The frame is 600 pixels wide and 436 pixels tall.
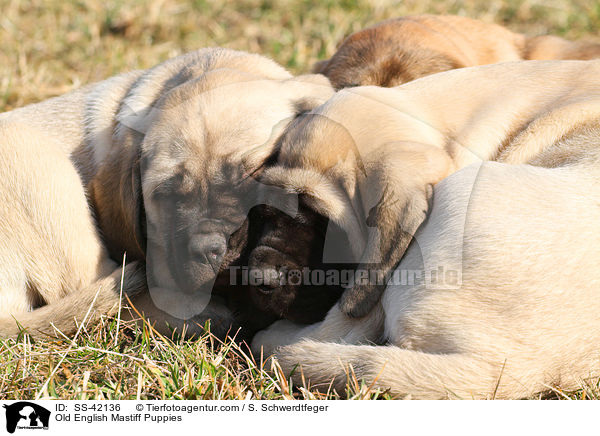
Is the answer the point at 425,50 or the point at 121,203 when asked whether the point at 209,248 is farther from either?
the point at 425,50

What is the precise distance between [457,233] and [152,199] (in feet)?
5.85

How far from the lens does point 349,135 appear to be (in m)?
3.81

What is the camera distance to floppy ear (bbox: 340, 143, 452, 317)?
137 inches

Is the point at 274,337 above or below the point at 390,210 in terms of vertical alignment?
below

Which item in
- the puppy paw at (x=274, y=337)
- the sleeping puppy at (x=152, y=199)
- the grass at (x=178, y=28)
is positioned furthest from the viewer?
the grass at (x=178, y=28)

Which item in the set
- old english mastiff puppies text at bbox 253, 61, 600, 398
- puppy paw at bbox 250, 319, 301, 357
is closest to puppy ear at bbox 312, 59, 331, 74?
old english mastiff puppies text at bbox 253, 61, 600, 398

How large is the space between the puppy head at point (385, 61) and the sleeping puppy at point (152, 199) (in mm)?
936

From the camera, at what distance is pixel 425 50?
587 cm

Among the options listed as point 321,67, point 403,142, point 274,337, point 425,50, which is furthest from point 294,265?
point 321,67
